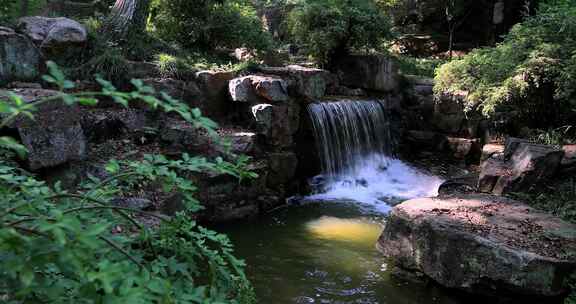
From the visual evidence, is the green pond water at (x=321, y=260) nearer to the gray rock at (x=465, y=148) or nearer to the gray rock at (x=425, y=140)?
the gray rock at (x=465, y=148)

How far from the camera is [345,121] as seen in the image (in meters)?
9.97

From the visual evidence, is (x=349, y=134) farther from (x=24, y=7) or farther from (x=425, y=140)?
(x=24, y=7)

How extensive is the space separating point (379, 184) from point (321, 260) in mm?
4145

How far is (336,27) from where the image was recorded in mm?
10961

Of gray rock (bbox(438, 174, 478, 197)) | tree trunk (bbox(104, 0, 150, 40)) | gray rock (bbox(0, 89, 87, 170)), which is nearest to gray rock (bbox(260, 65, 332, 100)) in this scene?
tree trunk (bbox(104, 0, 150, 40))

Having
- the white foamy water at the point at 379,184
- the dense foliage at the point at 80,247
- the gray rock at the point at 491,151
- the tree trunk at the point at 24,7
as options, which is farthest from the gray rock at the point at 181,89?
the dense foliage at the point at 80,247

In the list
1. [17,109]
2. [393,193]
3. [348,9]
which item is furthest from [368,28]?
[17,109]

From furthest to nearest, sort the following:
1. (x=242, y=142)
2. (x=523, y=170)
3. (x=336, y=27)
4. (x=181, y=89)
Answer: (x=336, y=27) → (x=181, y=89) → (x=242, y=142) → (x=523, y=170)

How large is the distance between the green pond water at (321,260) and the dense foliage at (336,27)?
15.7 ft

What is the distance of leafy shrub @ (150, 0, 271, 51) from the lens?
1025 centimetres

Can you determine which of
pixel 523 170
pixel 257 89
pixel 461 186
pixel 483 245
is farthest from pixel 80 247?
pixel 461 186

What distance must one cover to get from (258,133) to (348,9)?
197 inches

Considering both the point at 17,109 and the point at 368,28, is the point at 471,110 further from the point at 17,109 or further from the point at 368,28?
the point at 17,109

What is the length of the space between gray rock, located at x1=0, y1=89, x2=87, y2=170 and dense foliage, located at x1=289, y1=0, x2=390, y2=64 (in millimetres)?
6596
